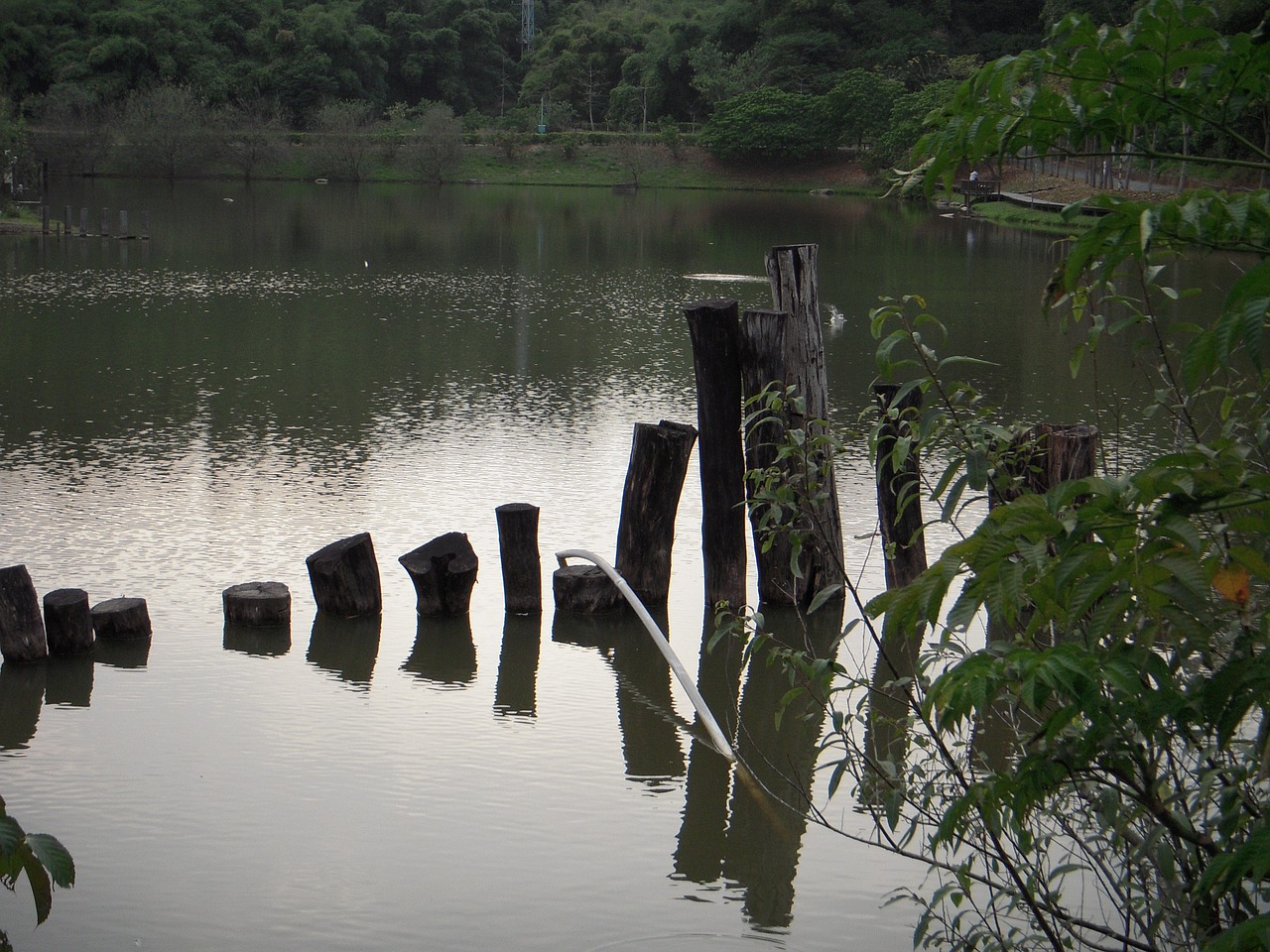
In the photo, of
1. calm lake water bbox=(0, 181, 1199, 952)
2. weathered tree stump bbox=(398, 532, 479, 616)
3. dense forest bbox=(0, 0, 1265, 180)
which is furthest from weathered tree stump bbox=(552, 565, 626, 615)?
dense forest bbox=(0, 0, 1265, 180)

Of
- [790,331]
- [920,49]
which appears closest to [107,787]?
[790,331]

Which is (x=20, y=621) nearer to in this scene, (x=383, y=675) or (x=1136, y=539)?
(x=383, y=675)

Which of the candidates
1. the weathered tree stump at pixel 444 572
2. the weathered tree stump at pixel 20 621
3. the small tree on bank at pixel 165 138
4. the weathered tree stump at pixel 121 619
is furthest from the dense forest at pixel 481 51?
the weathered tree stump at pixel 20 621

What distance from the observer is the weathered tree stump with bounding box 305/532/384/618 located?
696cm

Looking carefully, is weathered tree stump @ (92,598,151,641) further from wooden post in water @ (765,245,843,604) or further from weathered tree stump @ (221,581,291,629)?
wooden post in water @ (765,245,843,604)

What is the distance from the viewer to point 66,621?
6371 millimetres

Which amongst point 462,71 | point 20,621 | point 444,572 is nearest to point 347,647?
point 444,572

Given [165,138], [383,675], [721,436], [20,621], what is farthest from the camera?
[165,138]

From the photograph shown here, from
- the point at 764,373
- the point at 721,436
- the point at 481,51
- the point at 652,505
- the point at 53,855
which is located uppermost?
the point at 481,51

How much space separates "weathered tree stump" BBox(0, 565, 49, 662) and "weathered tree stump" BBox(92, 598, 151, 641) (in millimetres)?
297

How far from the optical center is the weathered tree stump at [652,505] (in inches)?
274

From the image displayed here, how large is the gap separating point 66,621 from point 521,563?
2.23 m

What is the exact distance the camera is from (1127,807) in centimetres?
292

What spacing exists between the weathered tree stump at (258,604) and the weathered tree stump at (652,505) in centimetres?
176
